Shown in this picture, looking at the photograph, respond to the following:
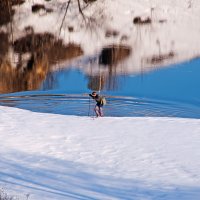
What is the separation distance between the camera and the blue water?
19969mm

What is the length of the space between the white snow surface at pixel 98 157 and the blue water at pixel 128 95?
2.11 m

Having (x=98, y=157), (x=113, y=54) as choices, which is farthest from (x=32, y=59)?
(x=98, y=157)

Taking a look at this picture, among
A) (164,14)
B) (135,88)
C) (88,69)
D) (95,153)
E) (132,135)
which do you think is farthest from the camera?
(164,14)

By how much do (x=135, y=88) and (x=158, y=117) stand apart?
608cm

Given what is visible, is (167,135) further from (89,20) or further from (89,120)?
(89,20)

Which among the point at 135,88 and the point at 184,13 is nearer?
the point at 135,88

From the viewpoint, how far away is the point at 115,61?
29.5 meters

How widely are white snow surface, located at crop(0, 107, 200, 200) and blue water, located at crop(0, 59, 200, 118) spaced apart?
211cm

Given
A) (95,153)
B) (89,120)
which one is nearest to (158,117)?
(89,120)

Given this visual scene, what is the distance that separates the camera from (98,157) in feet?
44.0

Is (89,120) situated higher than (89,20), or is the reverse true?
(89,20)

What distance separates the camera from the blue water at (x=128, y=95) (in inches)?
786

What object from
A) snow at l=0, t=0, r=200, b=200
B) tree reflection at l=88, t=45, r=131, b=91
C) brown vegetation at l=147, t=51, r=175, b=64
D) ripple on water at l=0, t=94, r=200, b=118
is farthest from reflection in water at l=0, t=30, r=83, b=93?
snow at l=0, t=0, r=200, b=200

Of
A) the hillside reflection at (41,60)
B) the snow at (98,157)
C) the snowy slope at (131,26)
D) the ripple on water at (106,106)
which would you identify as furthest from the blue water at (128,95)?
the snowy slope at (131,26)
